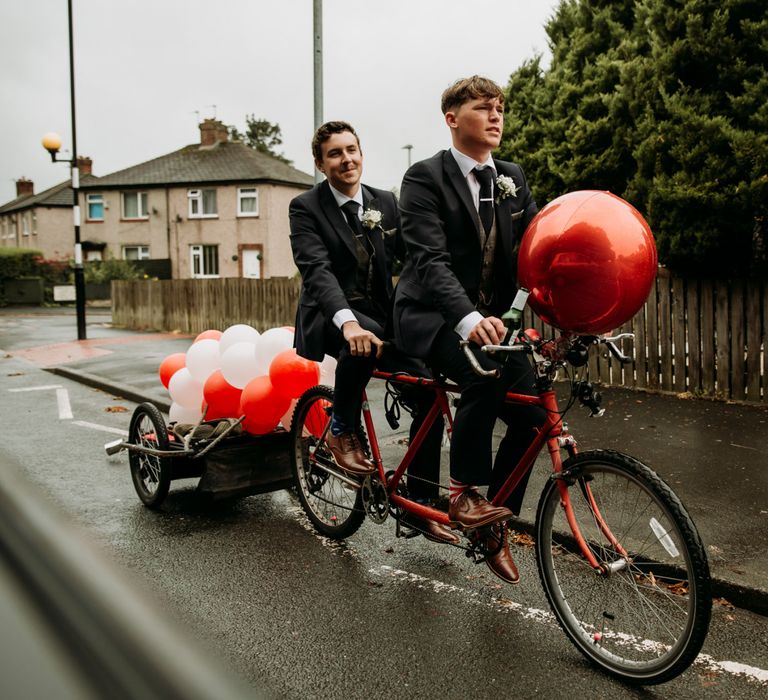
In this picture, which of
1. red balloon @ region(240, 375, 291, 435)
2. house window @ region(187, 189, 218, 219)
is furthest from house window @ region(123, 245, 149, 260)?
red balloon @ region(240, 375, 291, 435)

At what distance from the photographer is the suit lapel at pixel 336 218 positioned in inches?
172

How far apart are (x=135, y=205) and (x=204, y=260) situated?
5.50 metres

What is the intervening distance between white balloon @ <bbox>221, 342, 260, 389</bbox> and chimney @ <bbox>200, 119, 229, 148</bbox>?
4340 centimetres

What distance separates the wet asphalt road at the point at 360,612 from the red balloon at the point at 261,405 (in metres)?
0.62

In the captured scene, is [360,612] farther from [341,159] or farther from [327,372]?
[341,159]

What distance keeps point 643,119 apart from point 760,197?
170 cm

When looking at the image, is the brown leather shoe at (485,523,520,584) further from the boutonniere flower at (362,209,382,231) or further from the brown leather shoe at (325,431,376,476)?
the boutonniere flower at (362,209,382,231)

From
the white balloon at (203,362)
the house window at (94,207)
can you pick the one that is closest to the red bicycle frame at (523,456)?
the white balloon at (203,362)

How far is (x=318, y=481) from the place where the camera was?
15.4 ft

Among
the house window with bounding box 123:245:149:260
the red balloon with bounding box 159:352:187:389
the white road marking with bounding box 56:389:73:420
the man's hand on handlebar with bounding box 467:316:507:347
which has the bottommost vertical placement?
the white road marking with bounding box 56:389:73:420

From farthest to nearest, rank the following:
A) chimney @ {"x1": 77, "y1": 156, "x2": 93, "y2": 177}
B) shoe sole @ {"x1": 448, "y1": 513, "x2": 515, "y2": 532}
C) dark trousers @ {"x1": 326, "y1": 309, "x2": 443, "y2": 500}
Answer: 1. chimney @ {"x1": 77, "y1": 156, "x2": 93, "y2": 177}
2. dark trousers @ {"x1": 326, "y1": 309, "x2": 443, "y2": 500}
3. shoe sole @ {"x1": 448, "y1": 513, "x2": 515, "y2": 532}

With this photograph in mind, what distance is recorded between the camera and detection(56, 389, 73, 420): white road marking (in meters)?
8.95

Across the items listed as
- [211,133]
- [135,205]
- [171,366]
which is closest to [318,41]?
[171,366]

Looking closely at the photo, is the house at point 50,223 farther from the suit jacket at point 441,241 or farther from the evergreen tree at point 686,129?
the suit jacket at point 441,241
